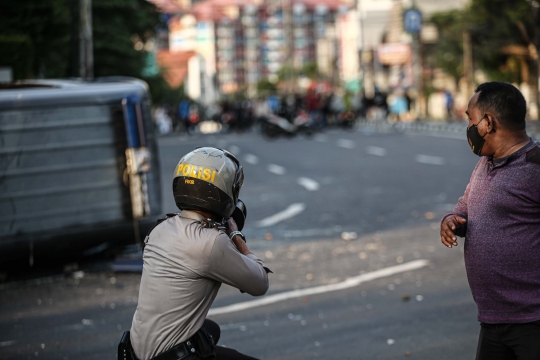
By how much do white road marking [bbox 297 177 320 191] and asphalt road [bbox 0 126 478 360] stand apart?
164cm

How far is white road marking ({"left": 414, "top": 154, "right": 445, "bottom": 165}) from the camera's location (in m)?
21.1

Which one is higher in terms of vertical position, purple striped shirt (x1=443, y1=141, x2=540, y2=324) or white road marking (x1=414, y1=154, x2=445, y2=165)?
purple striped shirt (x1=443, y1=141, x2=540, y2=324)

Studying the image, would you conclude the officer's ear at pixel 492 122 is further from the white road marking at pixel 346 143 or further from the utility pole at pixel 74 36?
the white road marking at pixel 346 143

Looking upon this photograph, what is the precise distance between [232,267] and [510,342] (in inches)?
43.1

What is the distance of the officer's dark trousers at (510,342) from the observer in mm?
3592

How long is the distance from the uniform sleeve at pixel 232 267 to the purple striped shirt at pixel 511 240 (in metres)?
0.87

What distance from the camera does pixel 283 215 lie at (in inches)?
543

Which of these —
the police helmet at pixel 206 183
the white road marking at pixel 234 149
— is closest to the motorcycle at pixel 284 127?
the white road marking at pixel 234 149

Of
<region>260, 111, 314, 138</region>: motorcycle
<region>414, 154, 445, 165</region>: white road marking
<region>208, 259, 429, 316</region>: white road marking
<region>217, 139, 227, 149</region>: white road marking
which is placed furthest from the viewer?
<region>260, 111, 314, 138</region>: motorcycle

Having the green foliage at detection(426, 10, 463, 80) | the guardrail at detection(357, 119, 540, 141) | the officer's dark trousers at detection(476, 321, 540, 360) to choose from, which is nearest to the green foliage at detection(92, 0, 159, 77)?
the guardrail at detection(357, 119, 540, 141)

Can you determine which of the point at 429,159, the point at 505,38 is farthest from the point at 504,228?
the point at 505,38

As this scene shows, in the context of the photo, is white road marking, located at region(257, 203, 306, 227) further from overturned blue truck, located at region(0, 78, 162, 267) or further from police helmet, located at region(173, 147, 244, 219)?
police helmet, located at region(173, 147, 244, 219)

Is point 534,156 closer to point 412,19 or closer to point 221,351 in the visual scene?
point 221,351

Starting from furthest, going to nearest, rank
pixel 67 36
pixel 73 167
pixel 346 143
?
pixel 346 143 → pixel 67 36 → pixel 73 167
